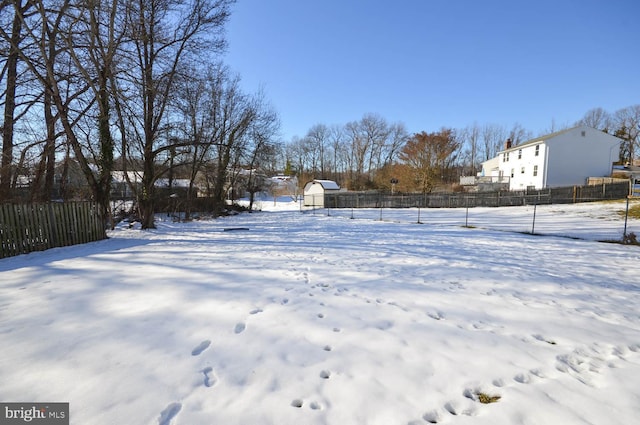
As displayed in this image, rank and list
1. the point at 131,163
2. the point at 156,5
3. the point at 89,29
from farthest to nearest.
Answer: the point at 131,163
the point at 156,5
the point at 89,29

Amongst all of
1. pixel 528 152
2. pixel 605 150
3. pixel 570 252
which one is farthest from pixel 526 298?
pixel 605 150

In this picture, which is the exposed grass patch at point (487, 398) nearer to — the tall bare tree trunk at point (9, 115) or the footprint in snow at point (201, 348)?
the footprint in snow at point (201, 348)

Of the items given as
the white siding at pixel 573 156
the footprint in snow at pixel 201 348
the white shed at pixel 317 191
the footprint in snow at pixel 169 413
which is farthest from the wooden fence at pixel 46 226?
the white siding at pixel 573 156

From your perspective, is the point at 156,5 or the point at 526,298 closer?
the point at 526,298

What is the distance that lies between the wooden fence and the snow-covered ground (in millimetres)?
2137

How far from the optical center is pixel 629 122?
161ft

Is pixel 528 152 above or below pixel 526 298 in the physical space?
above

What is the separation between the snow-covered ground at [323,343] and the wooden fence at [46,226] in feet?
7.01

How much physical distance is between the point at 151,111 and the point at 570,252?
55.4 ft

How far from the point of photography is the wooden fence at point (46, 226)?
22.3ft

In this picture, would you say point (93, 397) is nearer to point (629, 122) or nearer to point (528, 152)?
point (528, 152)

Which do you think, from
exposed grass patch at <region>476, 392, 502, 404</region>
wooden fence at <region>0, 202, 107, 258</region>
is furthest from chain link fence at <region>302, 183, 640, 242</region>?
wooden fence at <region>0, 202, 107, 258</region>
